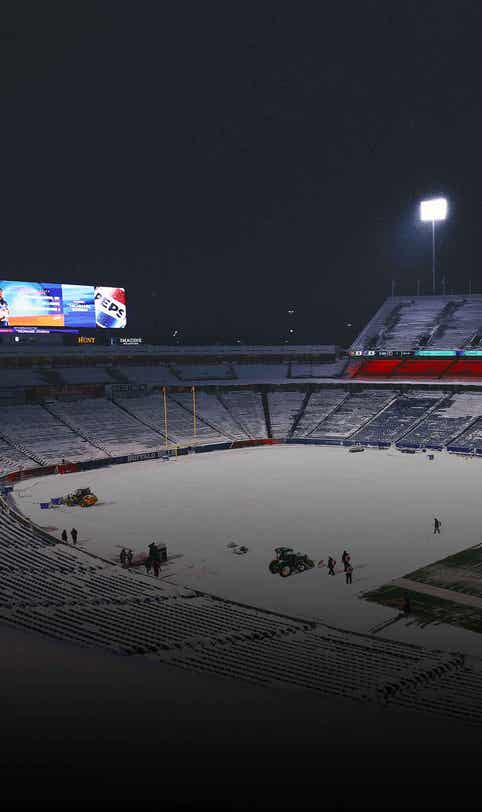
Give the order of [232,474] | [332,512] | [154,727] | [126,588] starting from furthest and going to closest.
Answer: [232,474]
[332,512]
[126,588]
[154,727]

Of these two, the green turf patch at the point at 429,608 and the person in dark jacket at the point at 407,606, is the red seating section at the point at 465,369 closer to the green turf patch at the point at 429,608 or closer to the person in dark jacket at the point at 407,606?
the green turf patch at the point at 429,608

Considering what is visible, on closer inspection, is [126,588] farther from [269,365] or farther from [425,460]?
[269,365]

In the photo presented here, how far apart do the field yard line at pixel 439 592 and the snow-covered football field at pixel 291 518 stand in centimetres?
87

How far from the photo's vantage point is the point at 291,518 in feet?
135

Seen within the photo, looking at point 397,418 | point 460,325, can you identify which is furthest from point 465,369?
point 397,418

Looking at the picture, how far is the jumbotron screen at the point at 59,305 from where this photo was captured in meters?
69.0

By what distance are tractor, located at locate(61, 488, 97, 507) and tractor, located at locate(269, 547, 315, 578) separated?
18.9 m

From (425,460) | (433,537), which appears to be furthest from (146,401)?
(433,537)

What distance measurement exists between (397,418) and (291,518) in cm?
3958

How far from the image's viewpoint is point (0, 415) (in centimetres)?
6938

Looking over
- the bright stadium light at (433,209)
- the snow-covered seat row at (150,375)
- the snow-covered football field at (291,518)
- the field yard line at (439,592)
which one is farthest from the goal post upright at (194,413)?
the field yard line at (439,592)

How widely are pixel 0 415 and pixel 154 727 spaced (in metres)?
60.4

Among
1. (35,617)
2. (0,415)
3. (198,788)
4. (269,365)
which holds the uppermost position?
(269,365)

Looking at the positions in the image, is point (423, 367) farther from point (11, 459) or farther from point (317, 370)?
point (11, 459)
